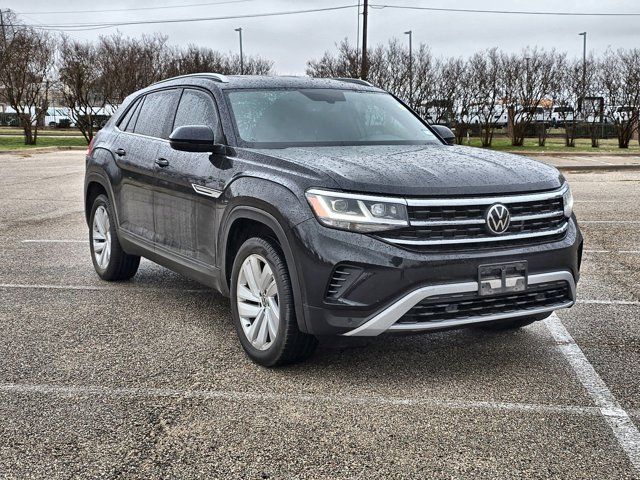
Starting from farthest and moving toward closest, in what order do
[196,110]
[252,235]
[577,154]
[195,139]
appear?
[577,154] → [196,110] → [195,139] → [252,235]

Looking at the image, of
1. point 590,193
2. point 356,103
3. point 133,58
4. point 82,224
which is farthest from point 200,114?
point 133,58

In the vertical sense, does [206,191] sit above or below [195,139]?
→ below

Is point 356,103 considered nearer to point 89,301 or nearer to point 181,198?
point 181,198

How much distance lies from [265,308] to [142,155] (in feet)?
7.12

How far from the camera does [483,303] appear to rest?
4.42 meters

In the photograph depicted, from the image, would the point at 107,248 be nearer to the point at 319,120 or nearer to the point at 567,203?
the point at 319,120

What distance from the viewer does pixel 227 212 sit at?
16.4 feet

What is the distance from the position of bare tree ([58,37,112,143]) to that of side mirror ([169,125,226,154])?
125 feet

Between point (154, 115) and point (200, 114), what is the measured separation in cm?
87

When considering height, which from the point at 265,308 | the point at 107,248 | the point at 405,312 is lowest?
the point at 107,248

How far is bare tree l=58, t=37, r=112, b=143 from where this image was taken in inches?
1642

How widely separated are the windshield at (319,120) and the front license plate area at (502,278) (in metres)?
1.56

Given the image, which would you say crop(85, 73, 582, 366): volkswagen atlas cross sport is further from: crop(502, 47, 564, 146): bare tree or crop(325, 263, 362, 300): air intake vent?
crop(502, 47, 564, 146): bare tree

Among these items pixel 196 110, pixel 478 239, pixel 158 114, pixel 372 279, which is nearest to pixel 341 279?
pixel 372 279
